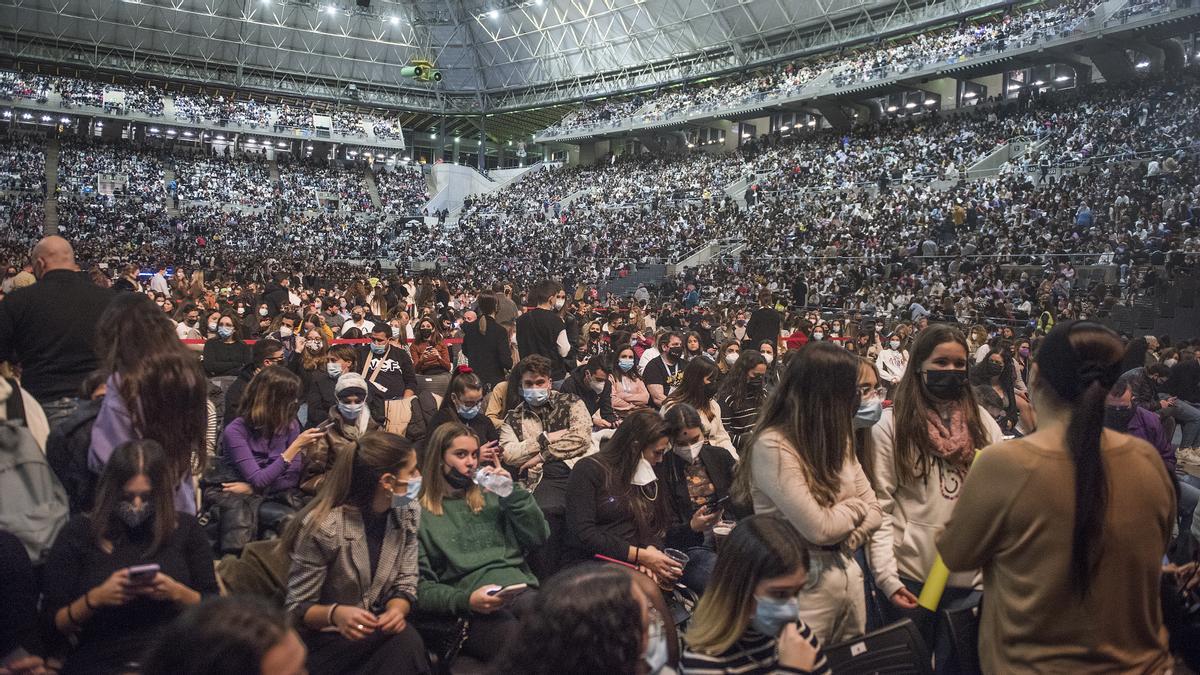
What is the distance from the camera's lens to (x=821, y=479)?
275cm

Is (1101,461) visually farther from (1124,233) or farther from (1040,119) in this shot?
(1040,119)

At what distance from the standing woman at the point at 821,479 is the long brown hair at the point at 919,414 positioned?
210mm

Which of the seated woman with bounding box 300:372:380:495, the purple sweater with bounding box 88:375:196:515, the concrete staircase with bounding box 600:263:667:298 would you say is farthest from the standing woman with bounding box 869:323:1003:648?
the concrete staircase with bounding box 600:263:667:298

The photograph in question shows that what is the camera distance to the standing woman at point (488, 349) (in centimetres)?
755

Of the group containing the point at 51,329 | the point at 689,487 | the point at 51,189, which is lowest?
the point at 689,487

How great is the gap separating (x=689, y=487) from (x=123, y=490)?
2.60 m

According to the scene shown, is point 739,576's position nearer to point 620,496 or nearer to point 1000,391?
point 620,496

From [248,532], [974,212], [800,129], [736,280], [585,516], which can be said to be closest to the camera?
[585,516]

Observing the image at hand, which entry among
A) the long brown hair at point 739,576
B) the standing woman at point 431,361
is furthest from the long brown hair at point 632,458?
the standing woman at point 431,361

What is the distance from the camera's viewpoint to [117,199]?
39.5 metres

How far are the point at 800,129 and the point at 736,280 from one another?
16.8m

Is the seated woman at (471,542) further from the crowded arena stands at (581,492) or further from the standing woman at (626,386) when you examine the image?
the standing woman at (626,386)

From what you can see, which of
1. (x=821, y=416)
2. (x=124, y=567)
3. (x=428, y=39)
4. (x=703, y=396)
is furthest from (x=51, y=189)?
(x=821, y=416)

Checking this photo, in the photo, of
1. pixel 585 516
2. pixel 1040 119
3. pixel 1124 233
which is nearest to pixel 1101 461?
pixel 585 516
